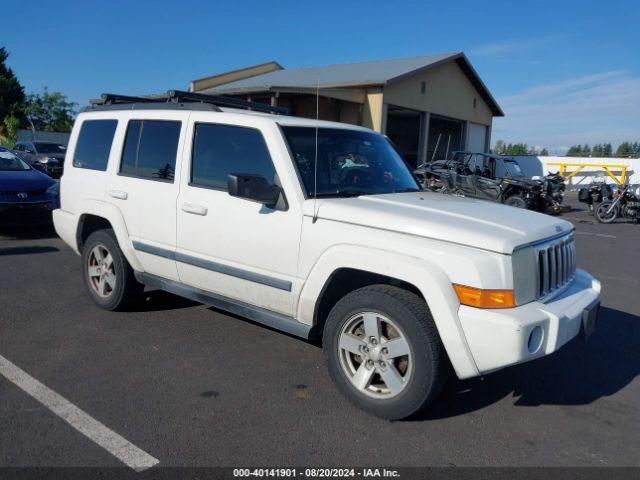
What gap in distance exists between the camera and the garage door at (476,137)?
3030 centimetres

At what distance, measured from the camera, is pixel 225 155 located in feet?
14.1

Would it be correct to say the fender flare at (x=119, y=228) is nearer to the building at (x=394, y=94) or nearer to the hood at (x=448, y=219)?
the hood at (x=448, y=219)

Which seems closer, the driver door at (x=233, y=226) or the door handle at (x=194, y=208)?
the driver door at (x=233, y=226)

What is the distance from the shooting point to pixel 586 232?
1376 centimetres

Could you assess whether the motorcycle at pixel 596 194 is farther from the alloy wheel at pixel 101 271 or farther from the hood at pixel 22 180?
the alloy wheel at pixel 101 271

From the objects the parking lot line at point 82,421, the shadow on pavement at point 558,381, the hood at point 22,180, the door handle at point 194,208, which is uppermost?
the door handle at point 194,208

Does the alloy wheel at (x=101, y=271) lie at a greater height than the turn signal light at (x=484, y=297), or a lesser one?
lesser

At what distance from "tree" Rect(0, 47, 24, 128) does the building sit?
3346 cm

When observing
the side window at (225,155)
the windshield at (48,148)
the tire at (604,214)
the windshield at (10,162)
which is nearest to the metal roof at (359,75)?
the windshield at (48,148)

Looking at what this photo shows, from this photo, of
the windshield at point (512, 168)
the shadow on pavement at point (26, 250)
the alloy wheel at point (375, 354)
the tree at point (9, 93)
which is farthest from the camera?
the tree at point (9, 93)

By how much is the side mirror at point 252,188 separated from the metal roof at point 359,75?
16378 mm

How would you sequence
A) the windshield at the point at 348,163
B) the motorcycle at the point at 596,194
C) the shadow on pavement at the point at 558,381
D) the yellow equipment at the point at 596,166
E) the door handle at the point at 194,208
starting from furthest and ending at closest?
1. the yellow equipment at the point at 596,166
2. the motorcycle at the point at 596,194
3. the door handle at the point at 194,208
4. the windshield at the point at 348,163
5. the shadow on pavement at the point at 558,381

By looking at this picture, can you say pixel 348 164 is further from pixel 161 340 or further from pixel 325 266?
→ pixel 161 340

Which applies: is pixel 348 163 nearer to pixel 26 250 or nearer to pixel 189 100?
pixel 189 100
